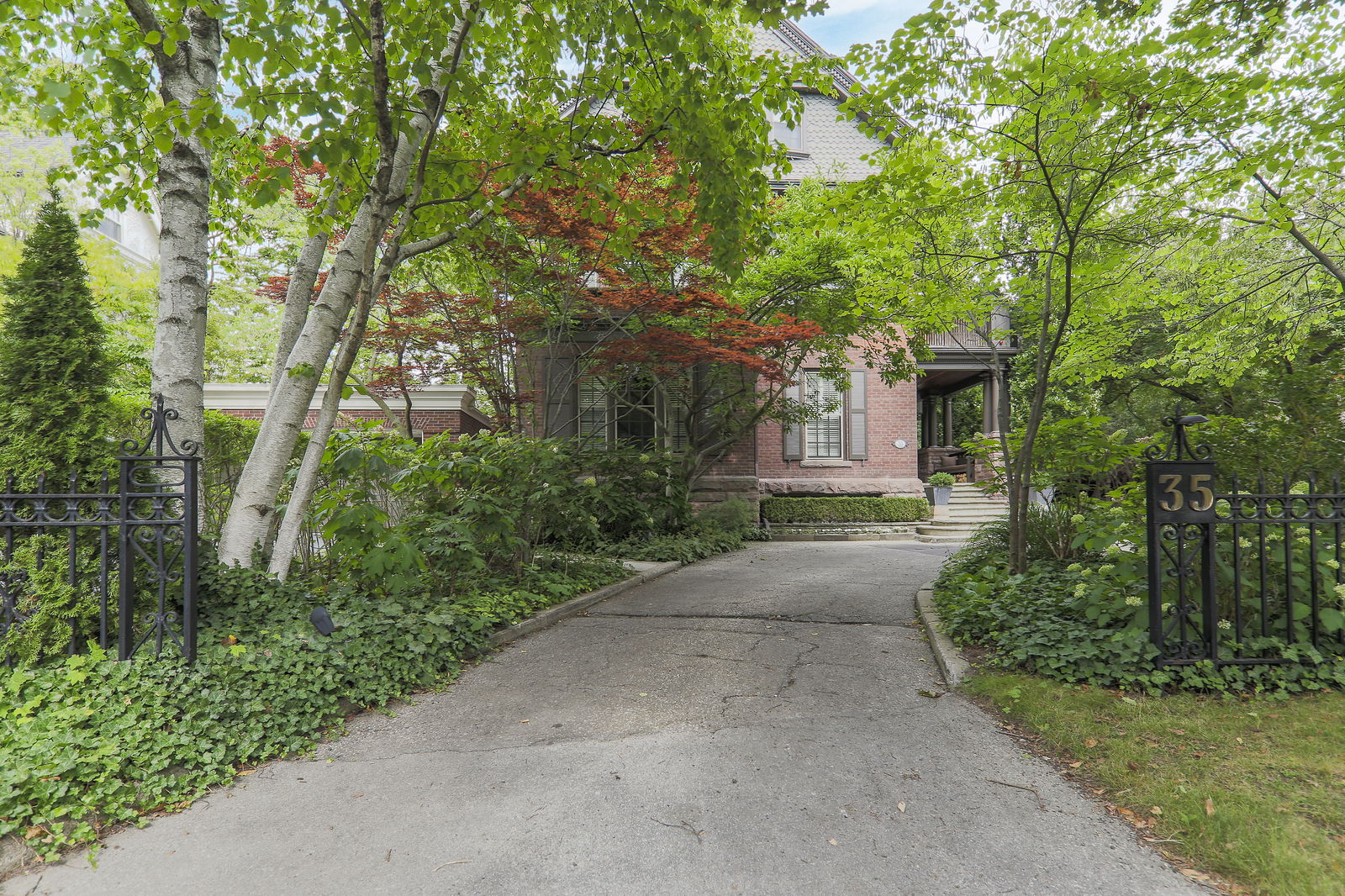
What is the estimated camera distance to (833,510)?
15.6m

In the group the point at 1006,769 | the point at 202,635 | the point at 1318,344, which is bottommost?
the point at 1006,769

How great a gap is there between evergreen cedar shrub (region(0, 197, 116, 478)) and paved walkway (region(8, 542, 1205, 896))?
6.52 ft

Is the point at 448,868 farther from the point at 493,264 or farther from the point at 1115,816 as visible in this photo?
the point at 493,264

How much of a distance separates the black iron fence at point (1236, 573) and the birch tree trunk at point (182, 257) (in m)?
6.03

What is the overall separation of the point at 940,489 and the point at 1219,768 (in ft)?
47.5

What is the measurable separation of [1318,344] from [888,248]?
3.61m

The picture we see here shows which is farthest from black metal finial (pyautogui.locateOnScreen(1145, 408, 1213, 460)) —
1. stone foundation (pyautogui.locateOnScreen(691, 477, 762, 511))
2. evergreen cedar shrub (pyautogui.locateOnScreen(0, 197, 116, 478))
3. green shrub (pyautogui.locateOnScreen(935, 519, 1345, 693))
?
stone foundation (pyautogui.locateOnScreen(691, 477, 762, 511))

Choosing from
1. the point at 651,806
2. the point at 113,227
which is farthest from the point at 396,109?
the point at 113,227

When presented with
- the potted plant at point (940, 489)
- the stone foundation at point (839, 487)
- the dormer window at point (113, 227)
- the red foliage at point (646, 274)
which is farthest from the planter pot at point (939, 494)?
the dormer window at point (113, 227)

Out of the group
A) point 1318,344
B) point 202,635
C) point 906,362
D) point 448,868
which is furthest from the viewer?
point 906,362

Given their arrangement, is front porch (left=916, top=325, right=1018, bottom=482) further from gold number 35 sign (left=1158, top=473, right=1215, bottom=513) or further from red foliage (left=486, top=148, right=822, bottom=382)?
gold number 35 sign (left=1158, top=473, right=1215, bottom=513)

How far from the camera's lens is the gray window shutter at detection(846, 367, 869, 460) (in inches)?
645

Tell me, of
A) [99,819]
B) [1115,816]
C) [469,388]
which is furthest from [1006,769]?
[469,388]

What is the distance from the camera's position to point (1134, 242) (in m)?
→ 6.54
